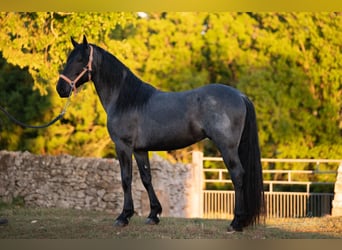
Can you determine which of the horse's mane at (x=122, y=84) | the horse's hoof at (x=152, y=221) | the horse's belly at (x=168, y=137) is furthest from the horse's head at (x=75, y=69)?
the horse's hoof at (x=152, y=221)

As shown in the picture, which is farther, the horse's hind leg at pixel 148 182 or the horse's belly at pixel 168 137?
the horse's hind leg at pixel 148 182

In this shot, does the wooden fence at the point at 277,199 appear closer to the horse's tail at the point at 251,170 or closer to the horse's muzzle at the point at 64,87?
the horse's tail at the point at 251,170

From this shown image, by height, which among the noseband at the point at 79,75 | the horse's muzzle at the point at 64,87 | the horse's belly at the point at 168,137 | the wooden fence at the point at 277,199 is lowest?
the wooden fence at the point at 277,199

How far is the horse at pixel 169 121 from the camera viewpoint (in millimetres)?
6949

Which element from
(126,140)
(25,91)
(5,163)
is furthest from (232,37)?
(126,140)

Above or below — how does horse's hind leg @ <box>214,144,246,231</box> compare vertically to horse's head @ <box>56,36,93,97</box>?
below

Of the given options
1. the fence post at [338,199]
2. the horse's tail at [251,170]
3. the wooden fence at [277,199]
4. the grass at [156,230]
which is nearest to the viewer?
the grass at [156,230]

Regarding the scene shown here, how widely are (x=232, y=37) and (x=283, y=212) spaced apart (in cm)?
690

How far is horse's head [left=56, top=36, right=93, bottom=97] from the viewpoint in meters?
7.25

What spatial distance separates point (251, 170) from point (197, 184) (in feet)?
27.7

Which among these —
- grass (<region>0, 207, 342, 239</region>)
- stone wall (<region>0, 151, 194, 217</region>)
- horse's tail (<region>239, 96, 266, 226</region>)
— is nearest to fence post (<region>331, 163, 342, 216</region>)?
grass (<region>0, 207, 342, 239</region>)

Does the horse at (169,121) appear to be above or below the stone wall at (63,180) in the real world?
above

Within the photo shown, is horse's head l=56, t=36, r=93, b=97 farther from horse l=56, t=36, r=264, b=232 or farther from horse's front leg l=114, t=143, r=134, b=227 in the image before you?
horse's front leg l=114, t=143, r=134, b=227

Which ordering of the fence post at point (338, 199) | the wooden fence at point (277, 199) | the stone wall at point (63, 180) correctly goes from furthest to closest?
1. the wooden fence at point (277, 199)
2. the stone wall at point (63, 180)
3. the fence post at point (338, 199)
